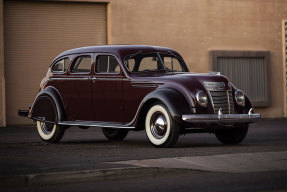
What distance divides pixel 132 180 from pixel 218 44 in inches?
709

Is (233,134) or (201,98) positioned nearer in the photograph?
(201,98)

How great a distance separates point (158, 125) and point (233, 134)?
6.14 ft

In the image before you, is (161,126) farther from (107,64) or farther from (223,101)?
(107,64)

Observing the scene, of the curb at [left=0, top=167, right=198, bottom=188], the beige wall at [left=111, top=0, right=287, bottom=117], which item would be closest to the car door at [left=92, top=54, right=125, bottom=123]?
the curb at [left=0, top=167, right=198, bottom=188]

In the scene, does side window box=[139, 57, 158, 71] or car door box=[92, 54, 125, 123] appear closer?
car door box=[92, 54, 125, 123]

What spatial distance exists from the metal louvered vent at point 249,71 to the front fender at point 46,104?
12.7 metres

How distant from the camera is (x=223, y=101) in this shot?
11.6m

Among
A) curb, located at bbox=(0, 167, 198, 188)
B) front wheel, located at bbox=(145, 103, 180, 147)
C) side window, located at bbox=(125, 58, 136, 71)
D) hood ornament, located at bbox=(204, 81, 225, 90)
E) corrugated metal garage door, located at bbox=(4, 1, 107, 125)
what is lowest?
curb, located at bbox=(0, 167, 198, 188)

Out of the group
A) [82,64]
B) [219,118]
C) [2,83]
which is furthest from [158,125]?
[2,83]

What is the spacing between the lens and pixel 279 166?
29.5ft

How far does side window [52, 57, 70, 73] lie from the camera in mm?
13688

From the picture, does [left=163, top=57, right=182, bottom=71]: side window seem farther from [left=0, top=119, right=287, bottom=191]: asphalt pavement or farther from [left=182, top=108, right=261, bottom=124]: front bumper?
[left=0, top=119, right=287, bottom=191]: asphalt pavement

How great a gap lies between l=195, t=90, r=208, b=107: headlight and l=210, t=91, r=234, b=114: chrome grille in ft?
0.70

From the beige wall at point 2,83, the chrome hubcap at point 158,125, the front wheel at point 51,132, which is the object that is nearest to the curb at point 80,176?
the chrome hubcap at point 158,125
